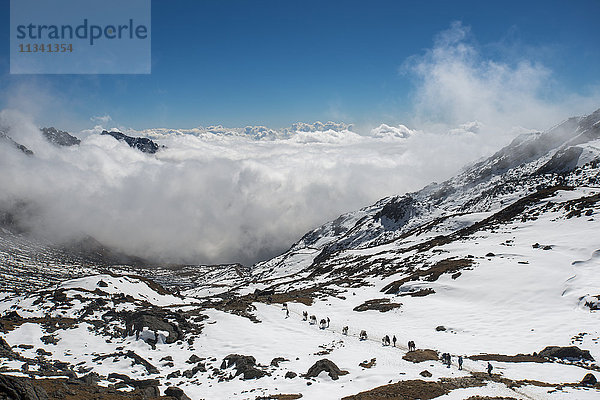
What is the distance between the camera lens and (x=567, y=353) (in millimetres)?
29938

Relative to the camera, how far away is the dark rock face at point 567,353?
96.4 feet

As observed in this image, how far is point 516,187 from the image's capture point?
198 m

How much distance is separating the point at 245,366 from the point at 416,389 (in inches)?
605

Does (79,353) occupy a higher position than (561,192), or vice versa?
(561,192)

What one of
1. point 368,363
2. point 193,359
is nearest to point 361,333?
point 368,363

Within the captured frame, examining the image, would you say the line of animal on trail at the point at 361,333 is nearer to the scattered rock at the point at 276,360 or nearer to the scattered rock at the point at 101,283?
the scattered rock at the point at 276,360

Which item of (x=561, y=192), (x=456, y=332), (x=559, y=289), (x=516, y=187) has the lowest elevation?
(x=456, y=332)

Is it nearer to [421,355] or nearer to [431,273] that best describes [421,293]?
[431,273]

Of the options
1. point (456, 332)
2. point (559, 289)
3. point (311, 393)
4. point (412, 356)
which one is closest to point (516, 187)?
point (559, 289)

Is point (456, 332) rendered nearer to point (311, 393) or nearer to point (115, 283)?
point (311, 393)

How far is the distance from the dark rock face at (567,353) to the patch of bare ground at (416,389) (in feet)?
36.9

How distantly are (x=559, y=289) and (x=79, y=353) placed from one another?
215 feet

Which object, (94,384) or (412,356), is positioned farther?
(412,356)

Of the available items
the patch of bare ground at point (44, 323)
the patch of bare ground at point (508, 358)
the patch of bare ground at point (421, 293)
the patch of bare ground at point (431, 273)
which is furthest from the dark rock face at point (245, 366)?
the patch of bare ground at point (431, 273)
